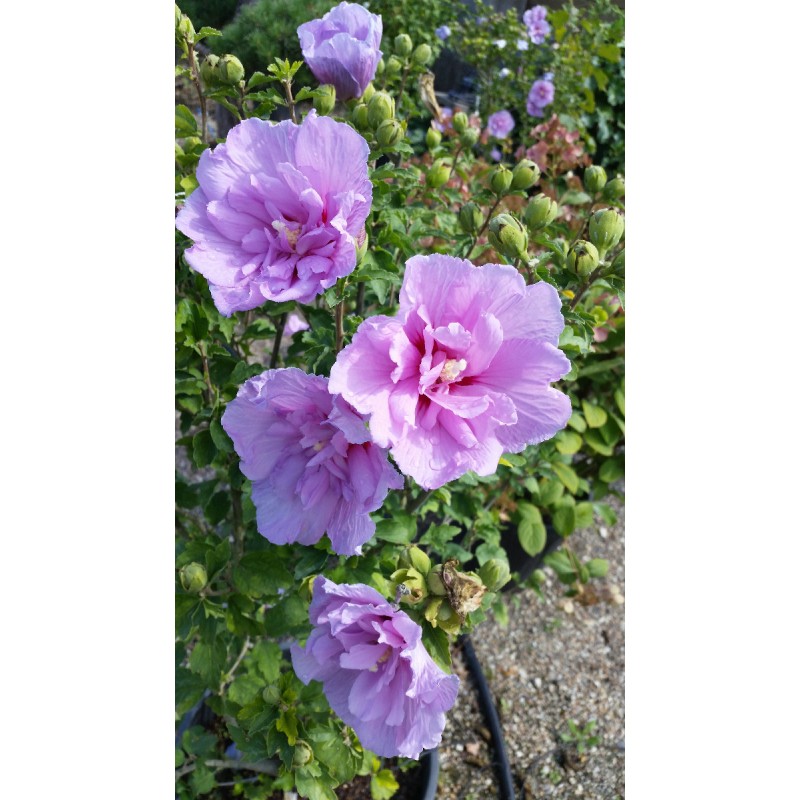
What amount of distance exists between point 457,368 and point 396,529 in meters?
0.51

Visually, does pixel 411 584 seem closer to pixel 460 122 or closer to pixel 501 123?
pixel 460 122

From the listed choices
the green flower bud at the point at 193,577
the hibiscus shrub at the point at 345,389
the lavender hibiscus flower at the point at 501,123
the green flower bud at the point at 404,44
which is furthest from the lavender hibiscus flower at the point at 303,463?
the lavender hibiscus flower at the point at 501,123

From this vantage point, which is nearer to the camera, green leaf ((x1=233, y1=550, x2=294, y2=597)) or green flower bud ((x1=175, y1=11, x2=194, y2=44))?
green flower bud ((x1=175, y1=11, x2=194, y2=44))

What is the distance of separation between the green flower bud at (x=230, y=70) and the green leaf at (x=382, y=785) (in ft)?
4.72

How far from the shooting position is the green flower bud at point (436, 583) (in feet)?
2.72

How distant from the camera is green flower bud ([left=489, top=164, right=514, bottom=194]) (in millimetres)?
1092

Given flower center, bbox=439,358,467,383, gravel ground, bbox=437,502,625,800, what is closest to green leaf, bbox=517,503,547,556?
gravel ground, bbox=437,502,625,800

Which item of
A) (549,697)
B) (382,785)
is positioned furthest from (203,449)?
(549,697)

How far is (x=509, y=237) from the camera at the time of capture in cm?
88

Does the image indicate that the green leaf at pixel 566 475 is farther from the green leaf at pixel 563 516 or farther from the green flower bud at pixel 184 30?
the green flower bud at pixel 184 30

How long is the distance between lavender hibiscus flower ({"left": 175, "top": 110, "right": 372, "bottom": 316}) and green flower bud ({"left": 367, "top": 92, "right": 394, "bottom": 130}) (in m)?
0.27

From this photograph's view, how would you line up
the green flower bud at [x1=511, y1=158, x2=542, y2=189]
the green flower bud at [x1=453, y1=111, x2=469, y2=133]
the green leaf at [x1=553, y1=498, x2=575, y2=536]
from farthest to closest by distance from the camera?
the green leaf at [x1=553, y1=498, x2=575, y2=536]
the green flower bud at [x1=453, y1=111, x2=469, y2=133]
the green flower bud at [x1=511, y1=158, x2=542, y2=189]

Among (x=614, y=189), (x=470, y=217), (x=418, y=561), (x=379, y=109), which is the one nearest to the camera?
(x=418, y=561)

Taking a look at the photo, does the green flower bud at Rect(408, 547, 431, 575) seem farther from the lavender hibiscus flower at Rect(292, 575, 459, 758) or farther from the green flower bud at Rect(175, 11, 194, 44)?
the green flower bud at Rect(175, 11, 194, 44)
